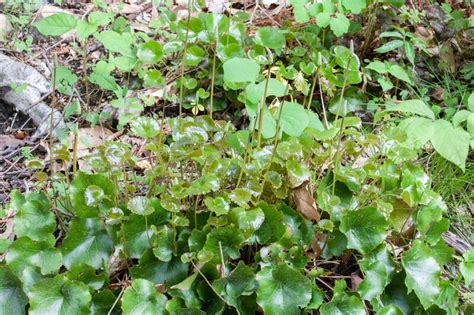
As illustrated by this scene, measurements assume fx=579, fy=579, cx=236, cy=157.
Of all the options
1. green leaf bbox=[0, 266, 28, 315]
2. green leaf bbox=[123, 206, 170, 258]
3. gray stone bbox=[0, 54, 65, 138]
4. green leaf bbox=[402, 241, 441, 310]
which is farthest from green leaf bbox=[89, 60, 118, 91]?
green leaf bbox=[402, 241, 441, 310]

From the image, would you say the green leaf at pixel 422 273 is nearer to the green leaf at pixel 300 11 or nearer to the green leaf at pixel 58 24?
the green leaf at pixel 300 11

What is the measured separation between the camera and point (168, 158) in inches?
68.8

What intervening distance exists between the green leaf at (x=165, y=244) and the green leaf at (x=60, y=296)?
8.2 inches

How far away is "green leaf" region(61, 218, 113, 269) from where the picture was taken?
161 centimetres

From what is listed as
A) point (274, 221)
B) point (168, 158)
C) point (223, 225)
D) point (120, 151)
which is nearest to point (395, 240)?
point (274, 221)

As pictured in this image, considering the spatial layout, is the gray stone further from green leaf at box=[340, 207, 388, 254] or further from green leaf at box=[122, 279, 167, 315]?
green leaf at box=[340, 207, 388, 254]

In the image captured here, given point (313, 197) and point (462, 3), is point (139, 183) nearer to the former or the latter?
point (313, 197)

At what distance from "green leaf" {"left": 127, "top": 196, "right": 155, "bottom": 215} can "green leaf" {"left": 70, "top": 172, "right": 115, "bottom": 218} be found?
119 millimetres

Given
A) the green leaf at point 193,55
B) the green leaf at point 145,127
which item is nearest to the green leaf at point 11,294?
the green leaf at point 145,127

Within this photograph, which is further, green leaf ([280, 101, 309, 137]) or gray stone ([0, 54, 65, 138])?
gray stone ([0, 54, 65, 138])

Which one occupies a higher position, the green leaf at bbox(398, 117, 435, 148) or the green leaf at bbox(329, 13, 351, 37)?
the green leaf at bbox(329, 13, 351, 37)

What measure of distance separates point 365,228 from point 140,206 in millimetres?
627

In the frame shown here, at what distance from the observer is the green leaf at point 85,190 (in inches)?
63.1

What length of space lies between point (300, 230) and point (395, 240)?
333 millimetres
